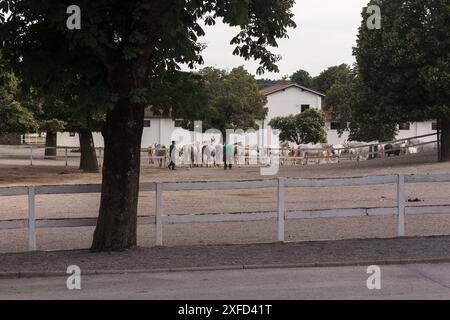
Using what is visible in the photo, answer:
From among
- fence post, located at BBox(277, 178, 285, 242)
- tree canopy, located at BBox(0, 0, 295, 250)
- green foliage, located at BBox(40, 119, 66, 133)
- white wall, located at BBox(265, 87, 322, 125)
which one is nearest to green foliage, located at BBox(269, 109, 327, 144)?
white wall, located at BBox(265, 87, 322, 125)

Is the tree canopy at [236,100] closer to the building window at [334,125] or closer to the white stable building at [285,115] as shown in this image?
the white stable building at [285,115]

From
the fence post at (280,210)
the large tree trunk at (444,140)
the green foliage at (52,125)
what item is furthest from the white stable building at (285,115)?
the fence post at (280,210)

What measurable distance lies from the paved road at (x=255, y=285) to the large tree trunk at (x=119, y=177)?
1.70 m

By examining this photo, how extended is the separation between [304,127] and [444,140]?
31965 millimetres

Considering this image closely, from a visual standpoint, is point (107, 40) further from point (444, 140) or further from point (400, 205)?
point (444, 140)

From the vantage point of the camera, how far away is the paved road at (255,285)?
8133 mm

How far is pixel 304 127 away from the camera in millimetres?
63781

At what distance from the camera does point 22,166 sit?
41.9m

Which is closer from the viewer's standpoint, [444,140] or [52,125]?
[444,140]

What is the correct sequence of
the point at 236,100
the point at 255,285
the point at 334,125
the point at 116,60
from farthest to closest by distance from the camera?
the point at 334,125, the point at 236,100, the point at 116,60, the point at 255,285

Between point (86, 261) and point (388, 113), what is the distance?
24.6 meters

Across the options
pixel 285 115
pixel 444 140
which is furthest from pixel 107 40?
pixel 285 115

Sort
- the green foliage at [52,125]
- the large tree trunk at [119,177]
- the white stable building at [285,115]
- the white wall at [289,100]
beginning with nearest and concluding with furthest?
the large tree trunk at [119,177], the green foliage at [52,125], the white stable building at [285,115], the white wall at [289,100]

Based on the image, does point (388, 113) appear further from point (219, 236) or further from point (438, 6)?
point (219, 236)
